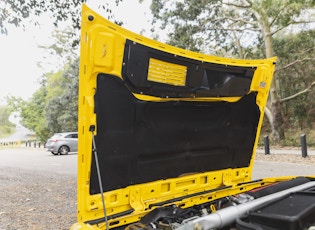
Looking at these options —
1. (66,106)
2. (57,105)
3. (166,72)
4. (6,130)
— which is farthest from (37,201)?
(6,130)

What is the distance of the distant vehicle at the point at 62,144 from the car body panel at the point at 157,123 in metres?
20.5

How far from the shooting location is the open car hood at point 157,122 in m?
2.15

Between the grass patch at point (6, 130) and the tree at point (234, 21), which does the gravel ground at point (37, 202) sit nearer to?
the tree at point (234, 21)

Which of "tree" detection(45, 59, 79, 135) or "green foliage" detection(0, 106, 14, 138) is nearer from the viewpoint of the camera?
"tree" detection(45, 59, 79, 135)

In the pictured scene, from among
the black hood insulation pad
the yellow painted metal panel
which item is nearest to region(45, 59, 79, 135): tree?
the black hood insulation pad

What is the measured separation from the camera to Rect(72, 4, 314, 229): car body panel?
7.06 ft

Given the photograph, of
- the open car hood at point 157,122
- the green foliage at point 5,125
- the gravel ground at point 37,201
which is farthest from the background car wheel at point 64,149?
the green foliage at point 5,125

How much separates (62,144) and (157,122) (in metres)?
21.2

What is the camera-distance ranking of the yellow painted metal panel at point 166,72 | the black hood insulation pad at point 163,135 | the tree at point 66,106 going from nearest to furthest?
the black hood insulation pad at point 163,135 → the yellow painted metal panel at point 166,72 → the tree at point 66,106

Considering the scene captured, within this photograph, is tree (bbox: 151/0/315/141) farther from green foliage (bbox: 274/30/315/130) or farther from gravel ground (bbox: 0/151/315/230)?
gravel ground (bbox: 0/151/315/230)

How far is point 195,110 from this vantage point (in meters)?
2.86

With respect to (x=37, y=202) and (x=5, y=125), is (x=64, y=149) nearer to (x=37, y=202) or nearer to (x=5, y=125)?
(x=37, y=202)

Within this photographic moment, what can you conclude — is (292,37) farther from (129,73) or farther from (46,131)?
(46,131)

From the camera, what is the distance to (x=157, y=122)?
2.62 meters
